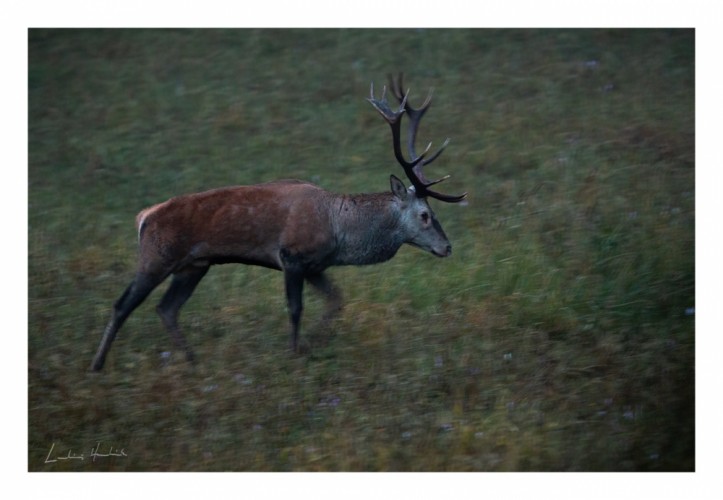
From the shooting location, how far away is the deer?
25.4ft

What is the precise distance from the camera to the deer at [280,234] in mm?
7734

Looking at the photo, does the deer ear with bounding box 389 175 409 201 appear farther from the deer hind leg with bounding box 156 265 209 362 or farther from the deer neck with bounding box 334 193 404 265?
the deer hind leg with bounding box 156 265 209 362

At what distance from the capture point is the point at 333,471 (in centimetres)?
654

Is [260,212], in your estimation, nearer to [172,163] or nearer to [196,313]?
[196,313]

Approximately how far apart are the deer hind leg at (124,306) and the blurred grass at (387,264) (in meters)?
0.16

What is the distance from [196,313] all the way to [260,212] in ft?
4.92

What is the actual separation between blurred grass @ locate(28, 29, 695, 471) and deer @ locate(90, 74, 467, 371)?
18.6 inches

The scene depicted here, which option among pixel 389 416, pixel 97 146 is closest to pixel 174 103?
pixel 97 146
